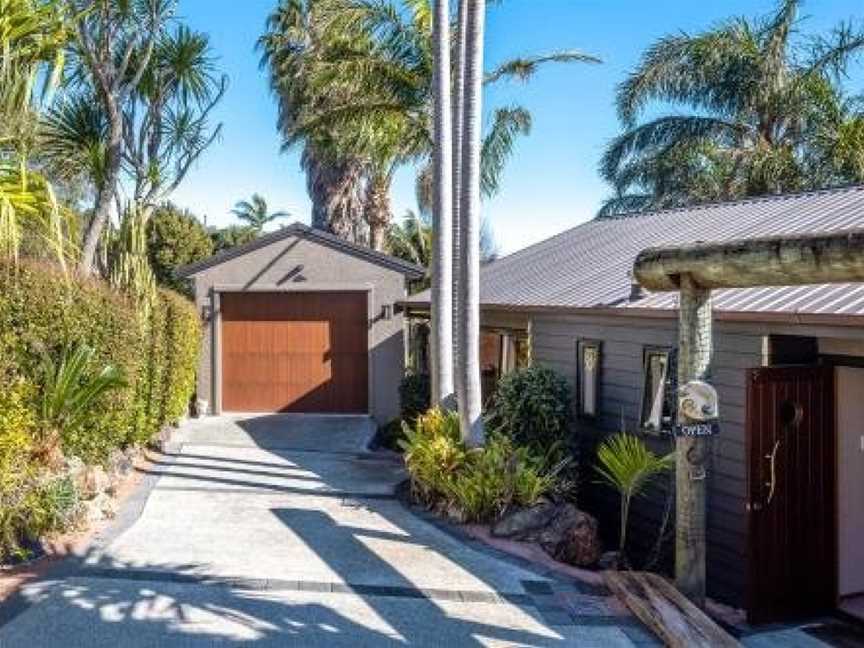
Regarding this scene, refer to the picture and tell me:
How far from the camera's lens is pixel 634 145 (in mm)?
23344

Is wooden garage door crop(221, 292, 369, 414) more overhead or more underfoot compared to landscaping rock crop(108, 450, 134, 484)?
more overhead

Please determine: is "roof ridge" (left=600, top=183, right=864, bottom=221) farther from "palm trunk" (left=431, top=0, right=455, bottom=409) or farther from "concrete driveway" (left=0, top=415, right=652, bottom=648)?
"concrete driveway" (left=0, top=415, right=652, bottom=648)

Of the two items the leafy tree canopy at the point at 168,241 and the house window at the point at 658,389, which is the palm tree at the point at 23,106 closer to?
the house window at the point at 658,389

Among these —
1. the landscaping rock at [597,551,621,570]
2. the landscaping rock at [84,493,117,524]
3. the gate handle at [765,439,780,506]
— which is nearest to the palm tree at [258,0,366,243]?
the landscaping rock at [84,493,117,524]

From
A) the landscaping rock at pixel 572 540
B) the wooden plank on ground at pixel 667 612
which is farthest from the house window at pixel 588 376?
the wooden plank on ground at pixel 667 612

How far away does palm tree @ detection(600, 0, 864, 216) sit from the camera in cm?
1995

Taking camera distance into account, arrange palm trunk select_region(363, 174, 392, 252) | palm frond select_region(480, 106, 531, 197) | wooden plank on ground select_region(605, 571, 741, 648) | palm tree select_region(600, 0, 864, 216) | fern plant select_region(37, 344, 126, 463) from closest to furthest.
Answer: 1. wooden plank on ground select_region(605, 571, 741, 648)
2. fern plant select_region(37, 344, 126, 463)
3. palm frond select_region(480, 106, 531, 197)
4. palm tree select_region(600, 0, 864, 216)
5. palm trunk select_region(363, 174, 392, 252)

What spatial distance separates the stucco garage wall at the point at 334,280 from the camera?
16188mm

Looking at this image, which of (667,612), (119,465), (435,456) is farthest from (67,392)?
(667,612)

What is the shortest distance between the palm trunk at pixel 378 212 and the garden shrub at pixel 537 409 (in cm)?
1243

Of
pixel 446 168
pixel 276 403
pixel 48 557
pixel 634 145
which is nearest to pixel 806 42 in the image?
pixel 634 145

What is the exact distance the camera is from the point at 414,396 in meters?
14.3

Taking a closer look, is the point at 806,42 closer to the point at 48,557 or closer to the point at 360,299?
the point at 360,299

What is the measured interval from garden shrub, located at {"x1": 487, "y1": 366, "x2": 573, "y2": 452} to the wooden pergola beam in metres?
3.06
